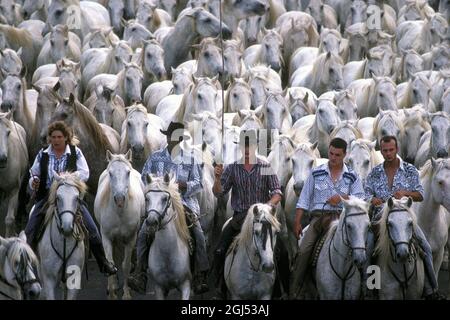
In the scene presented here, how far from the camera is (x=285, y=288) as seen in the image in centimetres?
1722

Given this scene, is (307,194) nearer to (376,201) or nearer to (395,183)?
(376,201)

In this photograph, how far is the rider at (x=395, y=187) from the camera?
16562 mm

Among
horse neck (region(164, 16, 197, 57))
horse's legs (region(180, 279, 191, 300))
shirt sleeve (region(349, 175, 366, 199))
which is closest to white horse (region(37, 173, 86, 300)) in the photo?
horse's legs (region(180, 279, 191, 300))

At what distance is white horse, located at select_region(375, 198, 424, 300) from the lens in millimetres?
15734

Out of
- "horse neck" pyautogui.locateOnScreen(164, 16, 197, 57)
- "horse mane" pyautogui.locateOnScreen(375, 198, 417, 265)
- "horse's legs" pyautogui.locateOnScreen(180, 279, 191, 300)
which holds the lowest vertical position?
"horse's legs" pyautogui.locateOnScreen(180, 279, 191, 300)

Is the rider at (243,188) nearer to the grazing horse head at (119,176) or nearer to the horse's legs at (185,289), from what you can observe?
the horse's legs at (185,289)

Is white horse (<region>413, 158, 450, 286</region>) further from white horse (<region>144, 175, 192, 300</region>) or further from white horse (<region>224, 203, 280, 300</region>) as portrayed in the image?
white horse (<region>144, 175, 192, 300</region>)

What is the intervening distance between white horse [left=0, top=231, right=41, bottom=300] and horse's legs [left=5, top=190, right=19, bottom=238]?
5774 mm

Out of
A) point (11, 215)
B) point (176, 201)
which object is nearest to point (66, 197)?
point (176, 201)

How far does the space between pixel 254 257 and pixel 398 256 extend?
141 cm

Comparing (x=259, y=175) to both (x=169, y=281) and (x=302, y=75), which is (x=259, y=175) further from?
(x=302, y=75)

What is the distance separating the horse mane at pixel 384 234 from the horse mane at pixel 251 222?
0.93 m

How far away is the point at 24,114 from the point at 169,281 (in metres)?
6.93

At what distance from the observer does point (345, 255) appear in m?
16.1
